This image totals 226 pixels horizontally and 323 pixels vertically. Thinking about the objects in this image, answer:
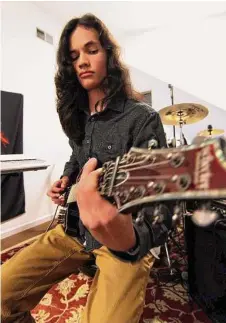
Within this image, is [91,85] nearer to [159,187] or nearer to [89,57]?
[89,57]

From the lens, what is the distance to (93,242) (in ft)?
2.61

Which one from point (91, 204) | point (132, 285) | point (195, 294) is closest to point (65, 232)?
point (132, 285)

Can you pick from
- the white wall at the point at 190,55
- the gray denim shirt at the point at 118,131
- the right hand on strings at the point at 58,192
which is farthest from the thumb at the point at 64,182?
the white wall at the point at 190,55

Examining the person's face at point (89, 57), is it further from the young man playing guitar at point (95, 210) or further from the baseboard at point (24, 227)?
the baseboard at point (24, 227)

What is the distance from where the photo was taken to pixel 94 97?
38.7 inches

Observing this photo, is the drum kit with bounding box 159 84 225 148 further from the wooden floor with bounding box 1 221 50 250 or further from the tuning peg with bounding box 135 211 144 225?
the wooden floor with bounding box 1 221 50 250

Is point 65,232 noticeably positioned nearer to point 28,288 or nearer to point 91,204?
point 28,288

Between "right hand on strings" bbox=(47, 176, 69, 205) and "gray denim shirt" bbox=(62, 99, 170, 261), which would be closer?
"gray denim shirt" bbox=(62, 99, 170, 261)

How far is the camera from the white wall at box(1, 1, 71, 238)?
2.26 m

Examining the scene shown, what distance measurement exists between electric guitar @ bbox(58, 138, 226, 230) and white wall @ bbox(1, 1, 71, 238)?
2121 millimetres

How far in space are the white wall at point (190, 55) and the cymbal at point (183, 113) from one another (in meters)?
1.16

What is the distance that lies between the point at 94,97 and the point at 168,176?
699 mm

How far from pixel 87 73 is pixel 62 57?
202 mm

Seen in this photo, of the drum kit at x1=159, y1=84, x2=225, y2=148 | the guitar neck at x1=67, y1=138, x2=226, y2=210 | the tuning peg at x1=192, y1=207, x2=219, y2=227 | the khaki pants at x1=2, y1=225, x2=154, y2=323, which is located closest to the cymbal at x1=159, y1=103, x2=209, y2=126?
the drum kit at x1=159, y1=84, x2=225, y2=148
